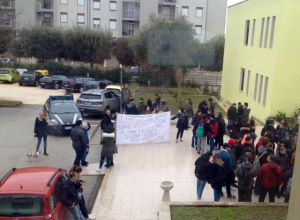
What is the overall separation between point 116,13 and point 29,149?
153ft

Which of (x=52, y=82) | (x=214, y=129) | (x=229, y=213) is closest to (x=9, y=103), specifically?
(x=52, y=82)

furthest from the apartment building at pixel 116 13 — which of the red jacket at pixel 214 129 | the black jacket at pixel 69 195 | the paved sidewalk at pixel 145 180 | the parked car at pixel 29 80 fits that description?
the black jacket at pixel 69 195

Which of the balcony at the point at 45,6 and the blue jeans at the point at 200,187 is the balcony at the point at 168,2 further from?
the blue jeans at the point at 200,187

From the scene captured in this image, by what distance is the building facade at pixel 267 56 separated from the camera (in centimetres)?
1903

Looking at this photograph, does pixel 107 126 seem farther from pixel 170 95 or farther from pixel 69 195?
pixel 170 95

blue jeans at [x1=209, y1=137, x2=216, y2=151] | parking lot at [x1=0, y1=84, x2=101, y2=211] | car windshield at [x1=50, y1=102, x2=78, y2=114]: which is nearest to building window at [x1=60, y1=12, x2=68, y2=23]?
parking lot at [x1=0, y1=84, x2=101, y2=211]

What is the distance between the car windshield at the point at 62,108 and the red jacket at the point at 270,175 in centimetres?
1177

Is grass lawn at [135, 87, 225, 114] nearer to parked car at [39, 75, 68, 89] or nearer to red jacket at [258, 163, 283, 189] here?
parked car at [39, 75, 68, 89]

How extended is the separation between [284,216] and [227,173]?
5.51ft

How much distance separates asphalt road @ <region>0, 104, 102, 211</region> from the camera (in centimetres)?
1290

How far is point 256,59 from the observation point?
915 inches

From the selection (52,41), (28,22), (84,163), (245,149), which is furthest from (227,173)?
(28,22)

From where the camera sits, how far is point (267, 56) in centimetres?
2100

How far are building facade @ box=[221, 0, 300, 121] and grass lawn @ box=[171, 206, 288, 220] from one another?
37.5ft
